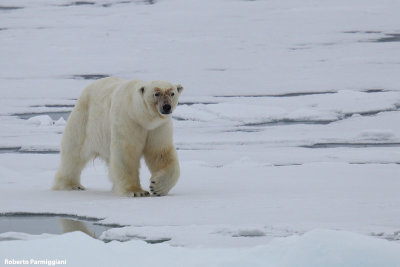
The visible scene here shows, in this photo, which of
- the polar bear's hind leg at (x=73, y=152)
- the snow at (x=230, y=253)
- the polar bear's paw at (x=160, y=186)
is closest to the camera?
the snow at (x=230, y=253)

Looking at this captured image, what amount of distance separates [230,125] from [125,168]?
121 inches

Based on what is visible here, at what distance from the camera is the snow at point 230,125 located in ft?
9.98

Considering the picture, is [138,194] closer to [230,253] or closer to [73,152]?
[73,152]

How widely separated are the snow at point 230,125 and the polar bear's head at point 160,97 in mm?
501

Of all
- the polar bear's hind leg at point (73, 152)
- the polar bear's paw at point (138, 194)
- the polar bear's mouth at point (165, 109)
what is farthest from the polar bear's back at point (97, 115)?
the polar bear's mouth at point (165, 109)

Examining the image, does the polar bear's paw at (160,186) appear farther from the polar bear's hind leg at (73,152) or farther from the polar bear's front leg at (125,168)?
the polar bear's hind leg at (73,152)

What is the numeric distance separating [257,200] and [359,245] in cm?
158

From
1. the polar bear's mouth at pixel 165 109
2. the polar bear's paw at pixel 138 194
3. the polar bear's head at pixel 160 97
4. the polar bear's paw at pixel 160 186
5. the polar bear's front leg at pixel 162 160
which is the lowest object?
the polar bear's paw at pixel 138 194

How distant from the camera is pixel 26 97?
9.22m

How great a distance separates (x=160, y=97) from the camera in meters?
4.44

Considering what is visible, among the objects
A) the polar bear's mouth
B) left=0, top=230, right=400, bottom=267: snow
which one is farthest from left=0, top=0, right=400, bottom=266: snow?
the polar bear's mouth

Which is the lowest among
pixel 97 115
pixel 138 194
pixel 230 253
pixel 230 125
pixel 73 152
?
pixel 230 125

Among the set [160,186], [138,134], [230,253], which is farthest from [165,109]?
[230,253]

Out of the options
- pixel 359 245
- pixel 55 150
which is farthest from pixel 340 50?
pixel 359 245
